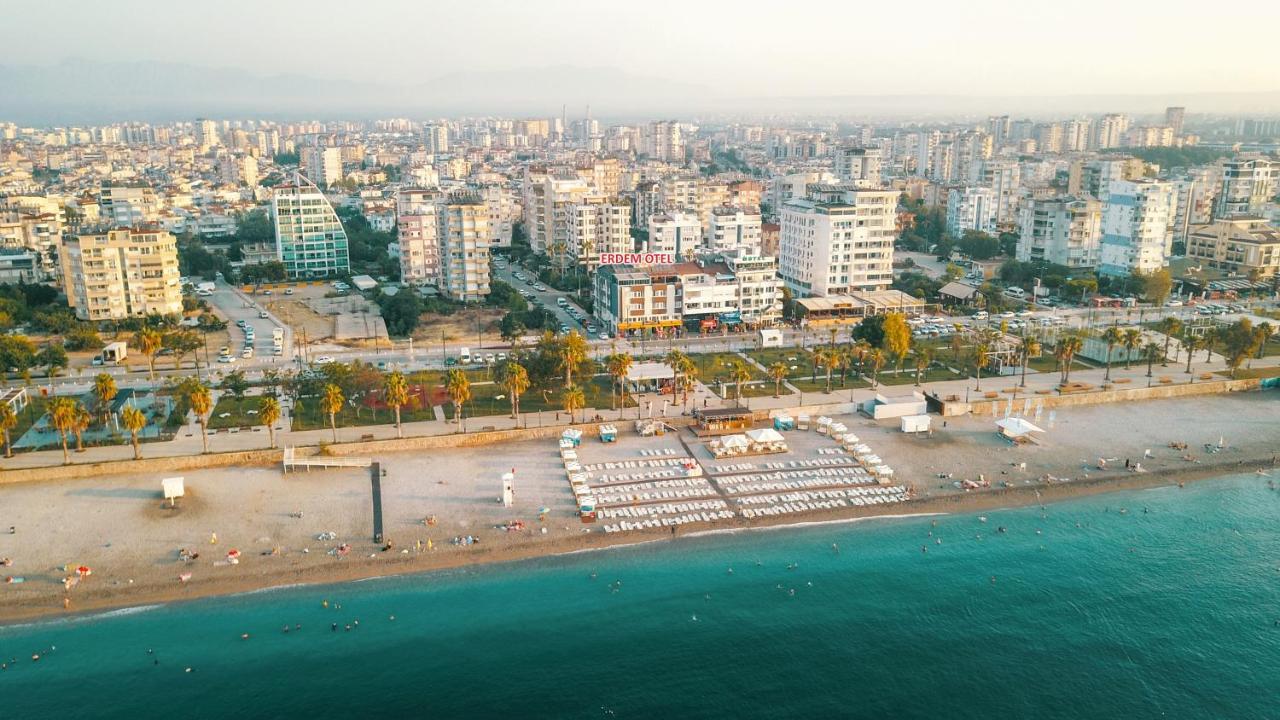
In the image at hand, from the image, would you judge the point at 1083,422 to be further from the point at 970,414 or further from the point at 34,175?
the point at 34,175

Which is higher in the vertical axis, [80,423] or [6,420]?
[6,420]

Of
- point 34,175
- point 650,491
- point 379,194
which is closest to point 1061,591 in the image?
point 650,491

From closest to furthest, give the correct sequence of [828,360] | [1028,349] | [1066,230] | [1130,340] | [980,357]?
1. [828,360]
2. [980,357]
3. [1028,349]
4. [1130,340]
5. [1066,230]

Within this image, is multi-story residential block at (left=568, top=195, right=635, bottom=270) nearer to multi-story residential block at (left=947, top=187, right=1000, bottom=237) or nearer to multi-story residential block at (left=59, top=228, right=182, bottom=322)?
multi-story residential block at (left=59, top=228, right=182, bottom=322)

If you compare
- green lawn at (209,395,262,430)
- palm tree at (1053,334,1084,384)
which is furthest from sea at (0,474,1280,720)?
palm tree at (1053,334,1084,384)

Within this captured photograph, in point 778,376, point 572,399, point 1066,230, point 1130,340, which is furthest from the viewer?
point 1066,230

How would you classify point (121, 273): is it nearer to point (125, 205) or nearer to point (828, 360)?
point (125, 205)

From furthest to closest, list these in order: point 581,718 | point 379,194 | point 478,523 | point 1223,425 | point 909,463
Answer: point 379,194
point 1223,425
point 909,463
point 478,523
point 581,718

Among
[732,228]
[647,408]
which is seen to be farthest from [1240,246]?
[647,408]
